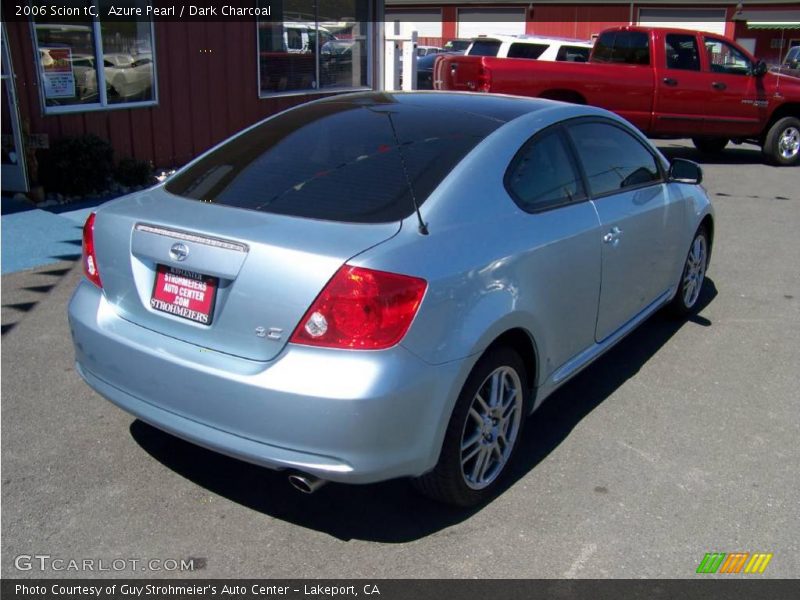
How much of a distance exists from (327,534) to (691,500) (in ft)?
5.17

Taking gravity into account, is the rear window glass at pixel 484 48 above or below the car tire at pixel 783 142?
above

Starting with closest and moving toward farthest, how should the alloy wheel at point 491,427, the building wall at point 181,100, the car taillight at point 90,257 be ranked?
the alloy wheel at point 491,427
the car taillight at point 90,257
the building wall at point 181,100

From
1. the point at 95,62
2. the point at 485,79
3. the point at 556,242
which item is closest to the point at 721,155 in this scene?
the point at 485,79

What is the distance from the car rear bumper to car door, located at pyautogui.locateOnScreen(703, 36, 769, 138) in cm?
1204

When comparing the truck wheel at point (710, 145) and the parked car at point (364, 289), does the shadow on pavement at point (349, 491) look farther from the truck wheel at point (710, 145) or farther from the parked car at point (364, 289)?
the truck wheel at point (710, 145)

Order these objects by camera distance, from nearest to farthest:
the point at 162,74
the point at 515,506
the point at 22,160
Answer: the point at 515,506, the point at 22,160, the point at 162,74

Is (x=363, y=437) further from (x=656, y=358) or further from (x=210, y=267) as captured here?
(x=656, y=358)

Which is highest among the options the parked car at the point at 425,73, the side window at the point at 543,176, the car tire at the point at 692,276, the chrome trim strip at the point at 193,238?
the side window at the point at 543,176

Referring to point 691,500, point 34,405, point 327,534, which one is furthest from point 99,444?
point 691,500

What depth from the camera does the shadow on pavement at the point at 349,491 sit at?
3.24 m

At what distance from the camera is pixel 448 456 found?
10.1 feet

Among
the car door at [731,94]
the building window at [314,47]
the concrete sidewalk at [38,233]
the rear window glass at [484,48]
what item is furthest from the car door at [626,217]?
the rear window glass at [484,48]

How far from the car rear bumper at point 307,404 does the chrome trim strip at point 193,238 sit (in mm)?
388

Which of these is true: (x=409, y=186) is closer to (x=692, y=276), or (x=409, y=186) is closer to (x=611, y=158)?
(x=611, y=158)
